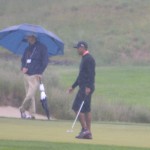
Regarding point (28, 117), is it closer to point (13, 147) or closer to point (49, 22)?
point (13, 147)

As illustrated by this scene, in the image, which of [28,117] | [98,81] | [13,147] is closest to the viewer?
[13,147]

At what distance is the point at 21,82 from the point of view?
29094mm

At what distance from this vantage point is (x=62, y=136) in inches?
693

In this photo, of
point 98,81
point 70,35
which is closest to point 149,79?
point 98,81

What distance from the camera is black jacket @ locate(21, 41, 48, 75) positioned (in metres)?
21.7

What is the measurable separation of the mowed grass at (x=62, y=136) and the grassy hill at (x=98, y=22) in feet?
134

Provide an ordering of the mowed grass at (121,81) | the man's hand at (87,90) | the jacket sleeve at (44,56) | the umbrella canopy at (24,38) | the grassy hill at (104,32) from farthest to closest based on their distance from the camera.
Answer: the grassy hill at (104,32) → the mowed grass at (121,81) → the umbrella canopy at (24,38) → the jacket sleeve at (44,56) → the man's hand at (87,90)

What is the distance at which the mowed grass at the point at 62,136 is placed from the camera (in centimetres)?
1555

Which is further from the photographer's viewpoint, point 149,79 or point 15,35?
point 149,79

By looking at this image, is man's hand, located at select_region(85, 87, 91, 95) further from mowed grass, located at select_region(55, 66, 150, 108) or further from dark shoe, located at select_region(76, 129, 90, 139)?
mowed grass, located at select_region(55, 66, 150, 108)

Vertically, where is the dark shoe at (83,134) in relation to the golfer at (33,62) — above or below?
below

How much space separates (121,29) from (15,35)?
47480 mm

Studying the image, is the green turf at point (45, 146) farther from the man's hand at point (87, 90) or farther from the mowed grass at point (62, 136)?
the man's hand at point (87, 90)

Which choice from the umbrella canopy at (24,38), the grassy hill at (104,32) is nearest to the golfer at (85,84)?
the umbrella canopy at (24,38)
